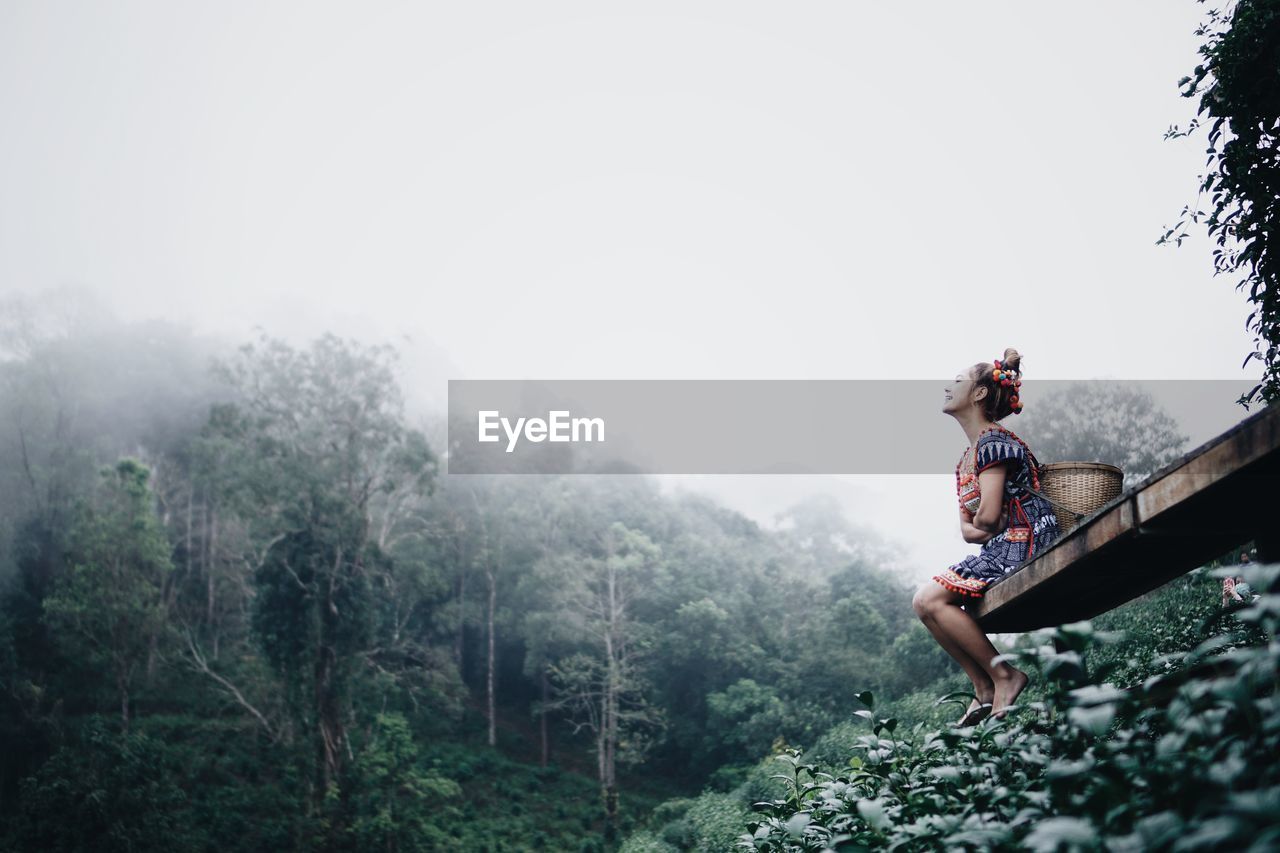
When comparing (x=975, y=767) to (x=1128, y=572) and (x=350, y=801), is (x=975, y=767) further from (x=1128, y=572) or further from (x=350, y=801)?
(x=350, y=801)

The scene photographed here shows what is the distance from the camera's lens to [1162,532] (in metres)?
1.88

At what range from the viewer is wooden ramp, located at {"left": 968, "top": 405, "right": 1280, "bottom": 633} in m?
1.65

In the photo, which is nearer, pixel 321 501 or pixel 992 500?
pixel 992 500

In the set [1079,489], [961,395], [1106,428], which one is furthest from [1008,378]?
[1106,428]

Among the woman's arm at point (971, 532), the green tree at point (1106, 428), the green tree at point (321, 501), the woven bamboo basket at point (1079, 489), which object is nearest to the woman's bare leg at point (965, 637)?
the woman's arm at point (971, 532)

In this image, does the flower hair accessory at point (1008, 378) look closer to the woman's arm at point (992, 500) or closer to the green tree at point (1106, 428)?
the woman's arm at point (992, 500)

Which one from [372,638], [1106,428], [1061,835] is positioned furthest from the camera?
[1106,428]

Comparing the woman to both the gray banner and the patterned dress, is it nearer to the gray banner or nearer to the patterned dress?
the patterned dress

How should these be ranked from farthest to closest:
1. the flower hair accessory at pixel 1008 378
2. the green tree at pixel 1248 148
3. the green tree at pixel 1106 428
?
the green tree at pixel 1106 428 < the green tree at pixel 1248 148 < the flower hair accessory at pixel 1008 378

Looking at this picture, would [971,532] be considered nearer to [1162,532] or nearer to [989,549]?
[989,549]

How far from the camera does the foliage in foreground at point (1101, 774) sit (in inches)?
35.5

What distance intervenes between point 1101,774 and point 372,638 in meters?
17.8

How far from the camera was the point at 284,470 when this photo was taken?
57.7ft

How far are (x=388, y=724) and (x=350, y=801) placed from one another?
185cm
